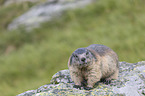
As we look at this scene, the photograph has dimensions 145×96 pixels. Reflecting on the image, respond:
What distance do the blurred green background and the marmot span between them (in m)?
3.37

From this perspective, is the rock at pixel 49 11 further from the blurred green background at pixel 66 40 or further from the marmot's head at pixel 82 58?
the marmot's head at pixel 82 58

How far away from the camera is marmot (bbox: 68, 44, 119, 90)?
3067 mm

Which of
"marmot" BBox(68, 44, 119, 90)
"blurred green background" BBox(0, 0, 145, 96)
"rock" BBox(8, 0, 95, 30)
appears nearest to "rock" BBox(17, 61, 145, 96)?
"marmot" BBox(68, 44, 119, 90)

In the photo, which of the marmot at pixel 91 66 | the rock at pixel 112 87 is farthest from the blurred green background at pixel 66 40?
the marmot at pixel 91 66

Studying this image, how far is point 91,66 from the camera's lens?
3.14m

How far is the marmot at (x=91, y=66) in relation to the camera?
307 cm

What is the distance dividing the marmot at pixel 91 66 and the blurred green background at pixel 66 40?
3.37m

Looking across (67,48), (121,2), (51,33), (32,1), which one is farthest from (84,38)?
(32,1)

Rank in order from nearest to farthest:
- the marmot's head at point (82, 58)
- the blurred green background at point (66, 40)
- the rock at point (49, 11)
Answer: the marmot's head at point (82, 58), the blurred green background at point (66, 40), the rock at point (49, 11)

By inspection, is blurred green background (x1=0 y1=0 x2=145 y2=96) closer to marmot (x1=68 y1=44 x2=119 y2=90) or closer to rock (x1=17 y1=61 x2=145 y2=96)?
rock (x1=17 y1=61 x2=145 y2=96)

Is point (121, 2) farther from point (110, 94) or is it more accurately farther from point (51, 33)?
point (110, 94)

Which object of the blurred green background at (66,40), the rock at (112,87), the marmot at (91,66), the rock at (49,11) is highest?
the rock at (49,11)

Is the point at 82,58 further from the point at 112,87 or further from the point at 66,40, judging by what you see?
the point at 66,40

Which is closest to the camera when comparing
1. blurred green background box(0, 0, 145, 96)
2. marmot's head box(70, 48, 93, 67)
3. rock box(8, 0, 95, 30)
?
marmot's head box(70, 48, 93, 67)
